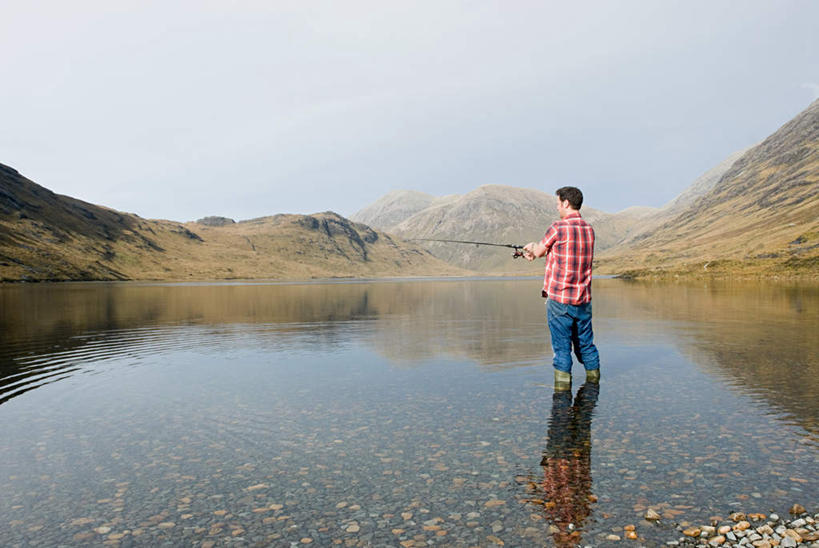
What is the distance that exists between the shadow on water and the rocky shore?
1.12 metres

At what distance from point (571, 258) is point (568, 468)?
20.5 feet

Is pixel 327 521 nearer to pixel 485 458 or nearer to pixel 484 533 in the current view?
pixel 484 533

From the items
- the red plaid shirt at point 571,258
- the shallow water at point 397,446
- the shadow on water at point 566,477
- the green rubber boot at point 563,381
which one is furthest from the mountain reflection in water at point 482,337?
the red plaid shirt at point 571,258

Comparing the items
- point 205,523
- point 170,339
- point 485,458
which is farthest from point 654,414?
point 170,339

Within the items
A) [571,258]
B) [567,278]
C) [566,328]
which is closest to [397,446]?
[566,328]

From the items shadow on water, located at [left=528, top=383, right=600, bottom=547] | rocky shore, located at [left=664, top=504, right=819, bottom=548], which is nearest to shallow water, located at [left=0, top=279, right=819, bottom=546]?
shadow on water, located at [left=528, top=383, right=600, bottom=547]

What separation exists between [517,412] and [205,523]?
22.3ft

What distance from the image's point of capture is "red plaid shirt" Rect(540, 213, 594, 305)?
12.8 metres

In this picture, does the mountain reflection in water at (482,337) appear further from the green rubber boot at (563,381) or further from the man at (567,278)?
the man at (567,278)

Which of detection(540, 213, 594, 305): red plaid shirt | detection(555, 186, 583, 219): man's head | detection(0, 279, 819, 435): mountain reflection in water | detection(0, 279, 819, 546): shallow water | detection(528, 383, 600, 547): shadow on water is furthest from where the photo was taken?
detection(0, 279, 819, 435): mountain reflection in water

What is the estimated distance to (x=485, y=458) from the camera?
8367 mm

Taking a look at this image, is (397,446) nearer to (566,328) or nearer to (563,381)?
(563,381)

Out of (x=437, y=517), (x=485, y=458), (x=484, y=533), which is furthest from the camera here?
(x=485, y=458)

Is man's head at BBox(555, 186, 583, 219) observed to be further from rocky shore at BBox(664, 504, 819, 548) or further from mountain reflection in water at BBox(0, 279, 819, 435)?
rocky shore at BBox(664, 504, 819, 548)
